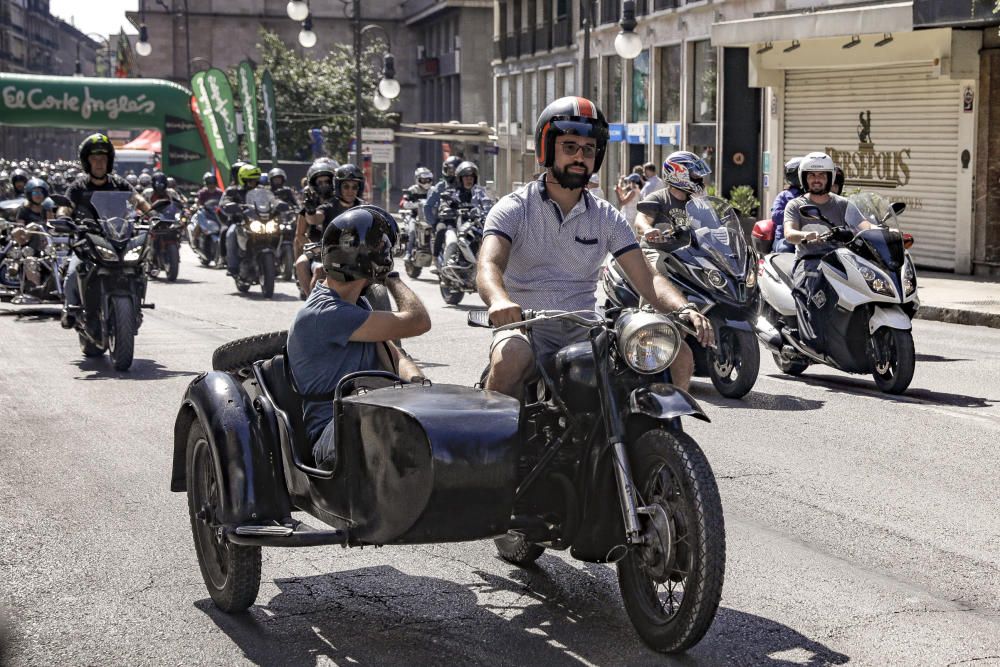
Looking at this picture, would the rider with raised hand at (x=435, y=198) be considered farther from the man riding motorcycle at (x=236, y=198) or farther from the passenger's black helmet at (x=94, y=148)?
the passenger's black helmet at (x=94, y=148)

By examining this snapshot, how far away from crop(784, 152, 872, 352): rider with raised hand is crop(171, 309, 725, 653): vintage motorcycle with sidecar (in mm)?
6344

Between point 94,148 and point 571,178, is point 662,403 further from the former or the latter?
point 94,148

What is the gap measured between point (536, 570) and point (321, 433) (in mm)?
1198

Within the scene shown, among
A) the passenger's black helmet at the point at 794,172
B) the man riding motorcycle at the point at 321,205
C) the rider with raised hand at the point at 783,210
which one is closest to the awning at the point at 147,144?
the man riding motorcycle at the point at 321,205

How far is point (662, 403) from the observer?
472 cm

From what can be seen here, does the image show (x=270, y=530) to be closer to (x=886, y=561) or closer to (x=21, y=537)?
(x=21, y=537)

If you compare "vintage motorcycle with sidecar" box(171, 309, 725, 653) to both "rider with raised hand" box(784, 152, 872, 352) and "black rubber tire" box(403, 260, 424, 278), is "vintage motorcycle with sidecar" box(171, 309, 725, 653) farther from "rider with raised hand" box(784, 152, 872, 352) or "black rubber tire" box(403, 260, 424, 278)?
"black rubber tire" box(403, 260, 424, 278)

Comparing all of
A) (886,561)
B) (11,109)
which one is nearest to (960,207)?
(886,561)

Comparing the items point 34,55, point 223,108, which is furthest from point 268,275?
point 34,55

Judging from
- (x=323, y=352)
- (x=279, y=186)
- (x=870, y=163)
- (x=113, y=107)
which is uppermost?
(x=113, y=107)

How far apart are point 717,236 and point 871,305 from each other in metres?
1.21

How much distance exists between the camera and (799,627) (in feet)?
16.9

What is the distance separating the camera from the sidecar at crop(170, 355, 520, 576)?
4.61 metres

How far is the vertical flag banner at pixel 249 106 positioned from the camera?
4004 cm
